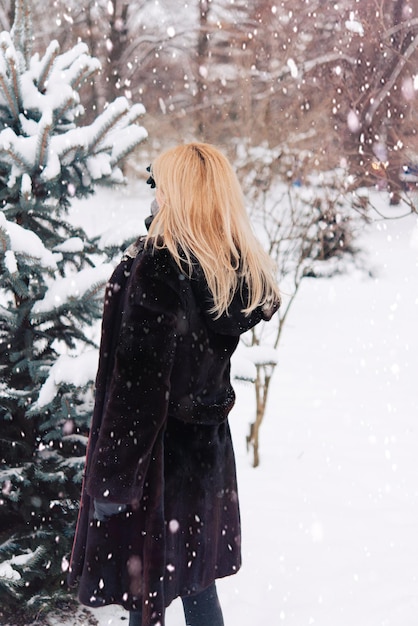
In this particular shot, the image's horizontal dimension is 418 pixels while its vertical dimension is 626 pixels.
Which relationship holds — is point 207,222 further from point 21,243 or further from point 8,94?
point 8,94

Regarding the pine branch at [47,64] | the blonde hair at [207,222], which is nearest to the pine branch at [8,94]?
the pine branch at [47,64]

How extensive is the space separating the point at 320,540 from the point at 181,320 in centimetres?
233

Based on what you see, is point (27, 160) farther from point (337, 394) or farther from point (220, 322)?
point (337, 394)

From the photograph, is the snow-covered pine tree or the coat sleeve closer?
the coat sleeve

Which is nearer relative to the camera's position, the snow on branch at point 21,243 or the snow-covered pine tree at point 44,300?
the snow on branch at point 21,243

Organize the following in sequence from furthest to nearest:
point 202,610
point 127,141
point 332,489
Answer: point 332,489 < point 127,141 < point 202,610

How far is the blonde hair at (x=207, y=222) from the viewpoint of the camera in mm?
1764

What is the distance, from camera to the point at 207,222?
1813mm

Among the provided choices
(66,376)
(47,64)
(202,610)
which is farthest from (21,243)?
A: (202,610)

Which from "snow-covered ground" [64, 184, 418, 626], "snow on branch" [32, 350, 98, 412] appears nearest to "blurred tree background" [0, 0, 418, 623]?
"snow-covered ground" [64, 184, 418, 626]

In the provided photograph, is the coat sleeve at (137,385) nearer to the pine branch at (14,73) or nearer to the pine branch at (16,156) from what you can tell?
the pine branch at (16,156)

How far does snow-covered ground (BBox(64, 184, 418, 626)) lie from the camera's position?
2.92 metres

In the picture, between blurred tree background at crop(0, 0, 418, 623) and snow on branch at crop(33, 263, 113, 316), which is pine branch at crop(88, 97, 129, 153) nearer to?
snow on branch at crop(33, 263, 113, 316)

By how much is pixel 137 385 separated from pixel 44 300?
0.89 m
